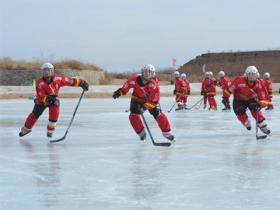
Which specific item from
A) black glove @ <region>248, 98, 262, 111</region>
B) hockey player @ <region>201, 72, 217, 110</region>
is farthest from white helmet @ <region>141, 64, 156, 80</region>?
hockey player @ <region>201, 72, 217, 110</region>

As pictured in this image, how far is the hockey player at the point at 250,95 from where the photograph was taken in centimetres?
727

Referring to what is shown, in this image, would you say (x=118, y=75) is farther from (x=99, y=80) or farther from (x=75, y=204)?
(x=75, y=204)

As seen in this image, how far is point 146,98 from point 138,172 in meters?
2.35

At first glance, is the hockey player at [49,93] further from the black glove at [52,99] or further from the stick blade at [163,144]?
the stick blade at [163,144]

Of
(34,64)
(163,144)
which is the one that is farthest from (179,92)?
(34,64)

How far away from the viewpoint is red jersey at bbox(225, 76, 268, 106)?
7336 mm

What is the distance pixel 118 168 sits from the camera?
15.0ft

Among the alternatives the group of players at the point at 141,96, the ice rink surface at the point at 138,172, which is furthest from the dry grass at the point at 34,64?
the group of players at the point at 141,96

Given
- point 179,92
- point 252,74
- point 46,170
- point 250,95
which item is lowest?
point 179,92

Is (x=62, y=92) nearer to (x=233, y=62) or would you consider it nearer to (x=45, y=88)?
(x=45, y=88)

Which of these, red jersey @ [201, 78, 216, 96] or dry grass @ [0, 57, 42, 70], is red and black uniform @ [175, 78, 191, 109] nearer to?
red jersey @ [201, 78, 216, 96]

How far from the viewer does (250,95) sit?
7488mm

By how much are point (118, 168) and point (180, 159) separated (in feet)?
2.58

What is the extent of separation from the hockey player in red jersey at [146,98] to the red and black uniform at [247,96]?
146 cm
